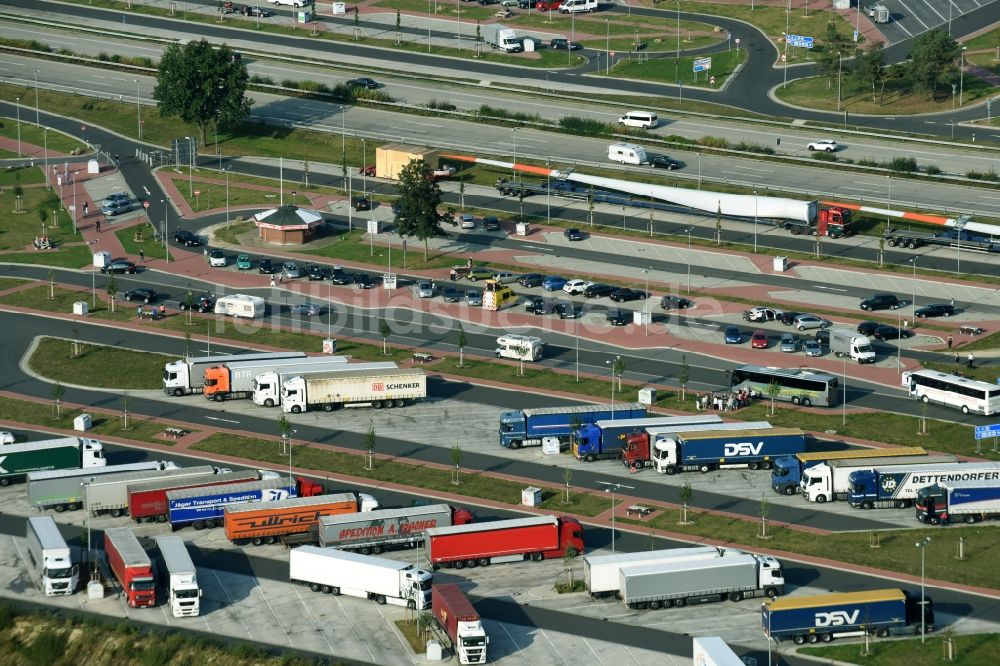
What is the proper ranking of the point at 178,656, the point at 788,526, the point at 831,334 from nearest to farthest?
the point at 178,656 < the point at 788,526 < the point at 831,334

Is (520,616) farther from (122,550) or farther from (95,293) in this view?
(95,293)

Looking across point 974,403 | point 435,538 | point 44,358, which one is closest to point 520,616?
point 435,538

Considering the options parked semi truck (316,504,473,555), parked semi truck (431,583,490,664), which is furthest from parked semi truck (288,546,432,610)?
parked semi truck (316,504,473,555)

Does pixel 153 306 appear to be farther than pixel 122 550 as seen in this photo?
Yes

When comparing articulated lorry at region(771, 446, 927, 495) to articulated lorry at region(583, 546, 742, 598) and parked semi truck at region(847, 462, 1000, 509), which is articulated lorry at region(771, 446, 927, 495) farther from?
articulated lorry at region(583, 546, 742, 598)

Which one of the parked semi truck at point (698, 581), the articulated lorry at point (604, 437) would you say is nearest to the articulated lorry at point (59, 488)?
the articulated lorry at point (604, 437)

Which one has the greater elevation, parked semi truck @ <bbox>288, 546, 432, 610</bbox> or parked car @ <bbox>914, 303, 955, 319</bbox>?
parked car @ <bbox>914, 303, 955, 319</bbox>
